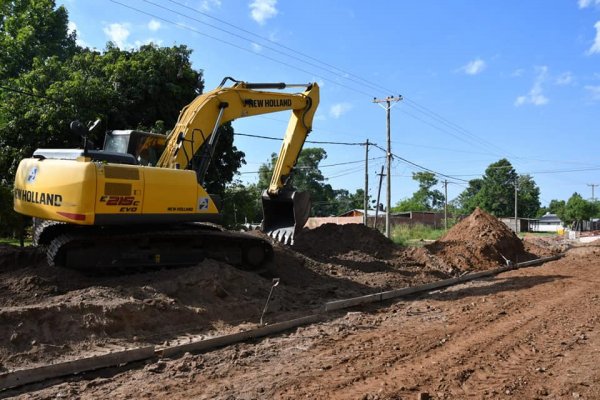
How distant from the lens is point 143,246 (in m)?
8.84

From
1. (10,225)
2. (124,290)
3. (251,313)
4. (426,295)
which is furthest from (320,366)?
(10,225)

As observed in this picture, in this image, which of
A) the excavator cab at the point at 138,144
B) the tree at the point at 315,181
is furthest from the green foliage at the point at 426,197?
the excavator cab at the point at 138,144

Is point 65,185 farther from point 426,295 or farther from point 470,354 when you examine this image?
point 426,295

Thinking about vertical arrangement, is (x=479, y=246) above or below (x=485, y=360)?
above

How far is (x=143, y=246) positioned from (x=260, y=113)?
13.7 feet

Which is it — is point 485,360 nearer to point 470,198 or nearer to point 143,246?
point 143,246

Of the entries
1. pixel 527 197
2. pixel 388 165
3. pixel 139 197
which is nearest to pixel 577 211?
pixel 527 197

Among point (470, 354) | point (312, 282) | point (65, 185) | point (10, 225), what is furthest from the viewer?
point (10, 225)

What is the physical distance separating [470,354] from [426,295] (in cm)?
472

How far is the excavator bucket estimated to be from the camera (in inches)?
464

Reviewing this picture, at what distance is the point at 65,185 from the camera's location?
7.58 meters

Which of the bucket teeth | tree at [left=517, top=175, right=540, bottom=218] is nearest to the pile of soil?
the bucket teeth

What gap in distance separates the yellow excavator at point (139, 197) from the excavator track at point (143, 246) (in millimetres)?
16

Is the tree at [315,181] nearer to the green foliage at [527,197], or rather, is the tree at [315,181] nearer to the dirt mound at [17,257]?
the green foliage at [527,197]
